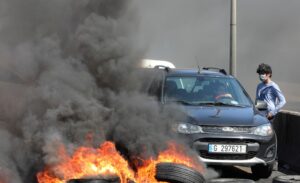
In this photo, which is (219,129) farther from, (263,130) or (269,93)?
(269,93)

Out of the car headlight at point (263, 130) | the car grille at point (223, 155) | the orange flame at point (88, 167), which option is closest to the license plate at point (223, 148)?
the car grille at point (223, 155)

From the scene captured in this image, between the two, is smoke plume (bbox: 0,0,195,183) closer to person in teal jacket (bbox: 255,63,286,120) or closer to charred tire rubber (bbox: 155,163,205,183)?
charred tire rubber (bbox: 155,163,205,183)

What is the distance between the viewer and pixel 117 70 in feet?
25.3

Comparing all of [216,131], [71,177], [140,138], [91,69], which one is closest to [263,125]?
[216,131]

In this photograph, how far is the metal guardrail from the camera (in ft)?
33.2

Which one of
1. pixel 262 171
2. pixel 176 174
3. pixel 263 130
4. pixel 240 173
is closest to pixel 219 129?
pixel 263 130

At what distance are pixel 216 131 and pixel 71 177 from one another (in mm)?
2756

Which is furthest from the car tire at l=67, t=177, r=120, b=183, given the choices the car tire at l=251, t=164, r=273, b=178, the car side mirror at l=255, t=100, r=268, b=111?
the car side mirror at l=255, t=100, r=268, b=111

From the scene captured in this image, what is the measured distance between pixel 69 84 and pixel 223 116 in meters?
2.64

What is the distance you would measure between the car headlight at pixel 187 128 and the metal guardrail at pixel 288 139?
2762 mm

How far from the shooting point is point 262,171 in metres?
8.97

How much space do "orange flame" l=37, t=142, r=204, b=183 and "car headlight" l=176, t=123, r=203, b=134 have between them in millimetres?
1279

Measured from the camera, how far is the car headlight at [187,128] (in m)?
8.20

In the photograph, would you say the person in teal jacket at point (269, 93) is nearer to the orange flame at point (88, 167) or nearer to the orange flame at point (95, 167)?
the orange flame at point (95, 167)
